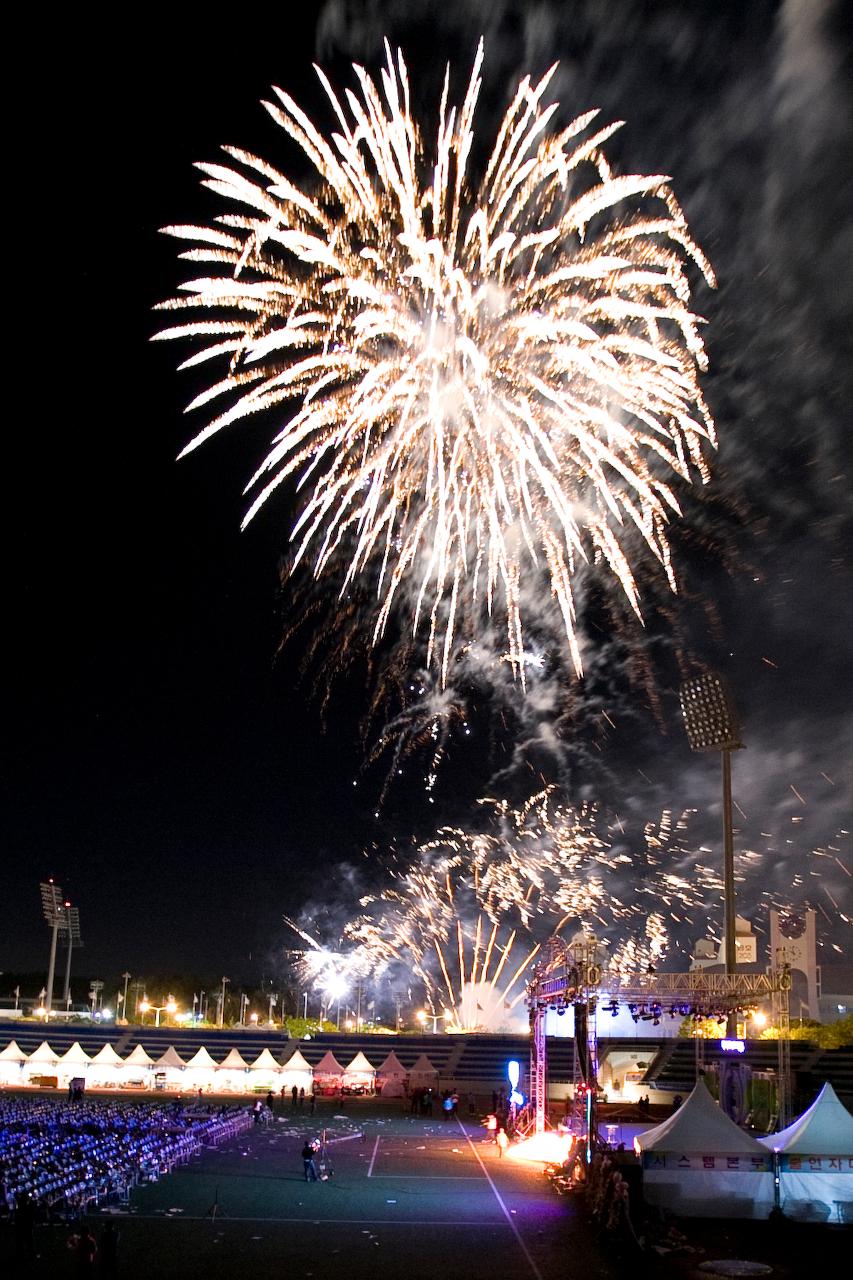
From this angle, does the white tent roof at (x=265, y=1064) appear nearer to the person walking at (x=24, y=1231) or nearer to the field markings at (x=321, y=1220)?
the field markings at (x=321, y=1220)

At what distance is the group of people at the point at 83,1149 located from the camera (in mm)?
18219

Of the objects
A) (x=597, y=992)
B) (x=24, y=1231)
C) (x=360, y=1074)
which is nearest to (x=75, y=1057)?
(x=360, y=1074)

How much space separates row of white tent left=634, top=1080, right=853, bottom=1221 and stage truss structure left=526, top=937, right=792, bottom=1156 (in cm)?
543

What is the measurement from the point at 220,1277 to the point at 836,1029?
125ft

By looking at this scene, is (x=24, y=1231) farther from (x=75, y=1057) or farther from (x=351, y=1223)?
(x=75, y=1057)

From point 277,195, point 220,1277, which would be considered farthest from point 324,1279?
point 277,195

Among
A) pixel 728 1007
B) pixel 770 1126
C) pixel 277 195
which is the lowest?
pixel 770 1126

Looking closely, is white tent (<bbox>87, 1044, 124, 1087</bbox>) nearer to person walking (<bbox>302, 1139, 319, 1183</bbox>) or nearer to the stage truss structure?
the stage truss structure

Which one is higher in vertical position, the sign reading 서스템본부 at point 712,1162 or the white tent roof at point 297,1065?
the sign reading 서스템본부 at point 712,1162

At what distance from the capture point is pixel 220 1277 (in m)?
14.2

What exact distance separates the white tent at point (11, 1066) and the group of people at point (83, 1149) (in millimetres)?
16850

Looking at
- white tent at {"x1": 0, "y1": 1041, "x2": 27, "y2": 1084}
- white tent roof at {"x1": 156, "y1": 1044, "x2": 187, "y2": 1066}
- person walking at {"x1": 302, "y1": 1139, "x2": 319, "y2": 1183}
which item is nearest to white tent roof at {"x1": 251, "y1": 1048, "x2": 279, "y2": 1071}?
white tent roof at {"x1": 156, "y1": 1044, "x2": 187, "y2": 1066}

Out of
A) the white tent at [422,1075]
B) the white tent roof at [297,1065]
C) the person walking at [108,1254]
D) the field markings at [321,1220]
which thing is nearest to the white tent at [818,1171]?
the field markings at [321,1220]

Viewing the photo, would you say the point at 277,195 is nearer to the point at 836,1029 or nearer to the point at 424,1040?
the point at 836,1029
